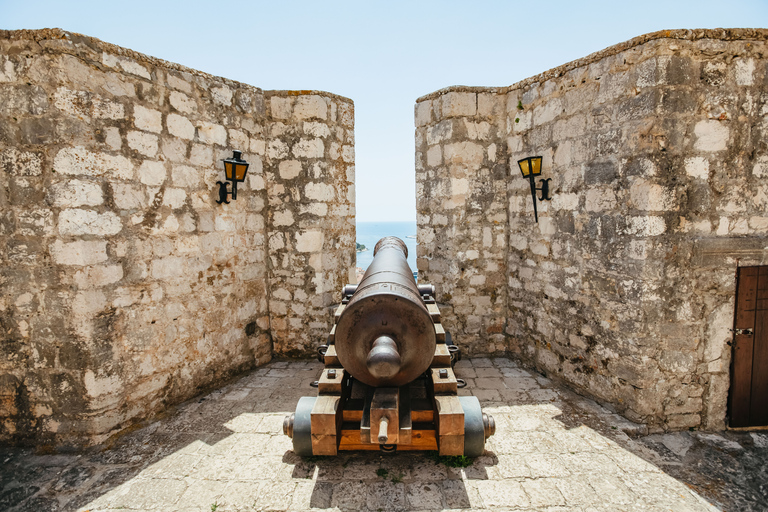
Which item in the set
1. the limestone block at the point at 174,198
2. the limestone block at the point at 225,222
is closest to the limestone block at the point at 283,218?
the limestone block at the point at 225,222

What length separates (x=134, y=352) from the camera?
360 centimetres

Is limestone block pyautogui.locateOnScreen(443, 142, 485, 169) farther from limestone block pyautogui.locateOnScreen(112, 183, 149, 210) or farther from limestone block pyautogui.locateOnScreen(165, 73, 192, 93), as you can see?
limestone block pyautogui.locateOnScreen(112, 183, 149, 210)

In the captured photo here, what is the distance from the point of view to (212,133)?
169 inches

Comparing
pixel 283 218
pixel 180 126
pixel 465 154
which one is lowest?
pixel 283 218

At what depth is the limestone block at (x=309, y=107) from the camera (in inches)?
191

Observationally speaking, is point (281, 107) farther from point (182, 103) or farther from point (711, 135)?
point (711, 135)

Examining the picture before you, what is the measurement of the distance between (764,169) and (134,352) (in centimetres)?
633

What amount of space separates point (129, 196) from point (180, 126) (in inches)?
38.6

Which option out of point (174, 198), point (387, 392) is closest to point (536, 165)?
point (387, 392)

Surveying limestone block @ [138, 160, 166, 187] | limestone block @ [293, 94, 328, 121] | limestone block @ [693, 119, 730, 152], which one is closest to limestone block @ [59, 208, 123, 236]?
limestone block @ [138, 160, 166, 187]

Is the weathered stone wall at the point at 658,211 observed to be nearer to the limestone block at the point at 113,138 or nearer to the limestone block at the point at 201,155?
the limestone block at the point at 201,155

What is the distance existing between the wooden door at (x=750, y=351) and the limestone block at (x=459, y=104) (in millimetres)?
3451

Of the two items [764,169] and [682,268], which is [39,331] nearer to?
[682,268]

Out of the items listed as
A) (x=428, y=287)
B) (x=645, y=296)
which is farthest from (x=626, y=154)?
(x=428, y=287)
